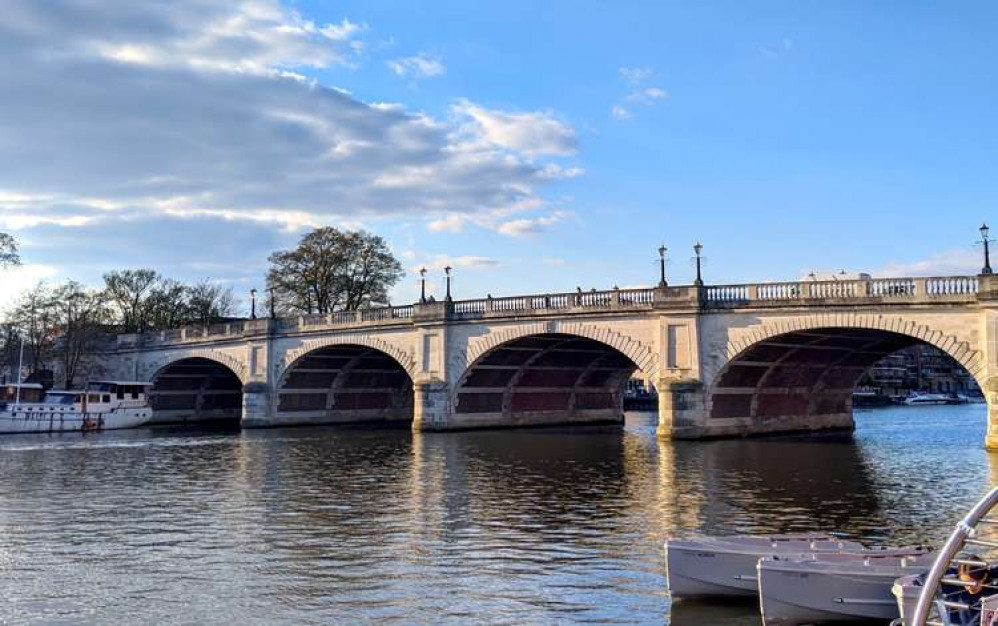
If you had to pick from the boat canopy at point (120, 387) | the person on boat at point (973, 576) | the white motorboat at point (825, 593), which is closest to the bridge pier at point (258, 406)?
the boat canopy at point (120, 387)

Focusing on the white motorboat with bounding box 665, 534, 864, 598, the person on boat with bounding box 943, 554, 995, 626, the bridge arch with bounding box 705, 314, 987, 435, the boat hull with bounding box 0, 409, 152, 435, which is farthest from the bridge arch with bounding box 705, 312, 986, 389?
the boat hull with bounding box 0, 409, 152, 435

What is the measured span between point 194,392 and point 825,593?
82741 millimetres

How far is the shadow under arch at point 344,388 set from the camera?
7150 centimetres

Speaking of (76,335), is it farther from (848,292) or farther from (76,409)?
(848,292)

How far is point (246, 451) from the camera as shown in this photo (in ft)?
159

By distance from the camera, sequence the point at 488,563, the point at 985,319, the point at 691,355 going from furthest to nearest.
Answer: the point at 691,355, the point at 985,319, the point at 488,563

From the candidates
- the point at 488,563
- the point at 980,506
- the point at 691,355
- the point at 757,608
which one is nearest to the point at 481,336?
the point at 691,355

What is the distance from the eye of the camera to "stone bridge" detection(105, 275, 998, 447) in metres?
42.4

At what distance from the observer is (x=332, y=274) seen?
8631 cm

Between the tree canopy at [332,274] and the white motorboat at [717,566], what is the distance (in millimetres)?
72643

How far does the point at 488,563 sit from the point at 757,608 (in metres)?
5.62

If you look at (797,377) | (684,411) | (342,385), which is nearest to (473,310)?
(684,411)

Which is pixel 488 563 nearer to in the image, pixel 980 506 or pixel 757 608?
pixel 757 608

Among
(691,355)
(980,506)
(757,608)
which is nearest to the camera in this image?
(980,506)
